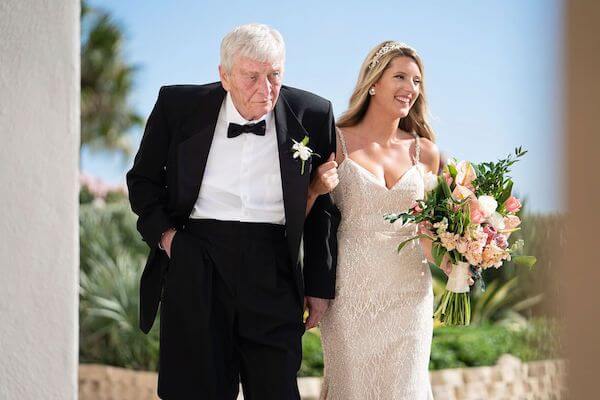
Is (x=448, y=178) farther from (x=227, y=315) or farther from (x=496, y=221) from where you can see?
(x=227, y=315)

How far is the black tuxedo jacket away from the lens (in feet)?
10.5

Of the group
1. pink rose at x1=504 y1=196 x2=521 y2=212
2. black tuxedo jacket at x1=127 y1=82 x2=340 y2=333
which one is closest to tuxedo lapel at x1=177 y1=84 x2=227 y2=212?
black tuxedo jacket at x1=127 y1=82 x2=340 y2=333

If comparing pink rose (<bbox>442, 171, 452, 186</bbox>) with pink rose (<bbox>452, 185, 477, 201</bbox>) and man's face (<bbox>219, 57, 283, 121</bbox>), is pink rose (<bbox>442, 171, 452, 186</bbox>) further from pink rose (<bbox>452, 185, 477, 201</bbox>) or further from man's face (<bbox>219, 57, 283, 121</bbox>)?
man's face (<bbox>219, 57, 283, 121</bbox>)

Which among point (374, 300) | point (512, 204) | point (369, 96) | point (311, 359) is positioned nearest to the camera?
point (512, 204)

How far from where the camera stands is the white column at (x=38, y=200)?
10.4ft

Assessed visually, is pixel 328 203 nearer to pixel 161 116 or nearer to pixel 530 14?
pixel 161 116

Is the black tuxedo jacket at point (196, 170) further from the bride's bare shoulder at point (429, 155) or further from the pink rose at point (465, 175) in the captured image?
the bride's bare shoulder at point (429, 155)

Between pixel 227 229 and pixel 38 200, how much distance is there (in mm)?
757

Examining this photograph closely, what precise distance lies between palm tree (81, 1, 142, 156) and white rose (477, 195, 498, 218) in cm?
1628

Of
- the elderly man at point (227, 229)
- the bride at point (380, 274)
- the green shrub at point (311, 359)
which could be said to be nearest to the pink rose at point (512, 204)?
the bride at point (380, 274)

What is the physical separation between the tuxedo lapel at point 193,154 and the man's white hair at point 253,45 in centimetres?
25

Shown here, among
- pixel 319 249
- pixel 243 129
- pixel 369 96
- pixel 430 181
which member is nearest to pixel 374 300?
pixel 319 249

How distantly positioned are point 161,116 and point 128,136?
58.3 ft

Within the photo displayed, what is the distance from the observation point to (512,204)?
11.9ft
